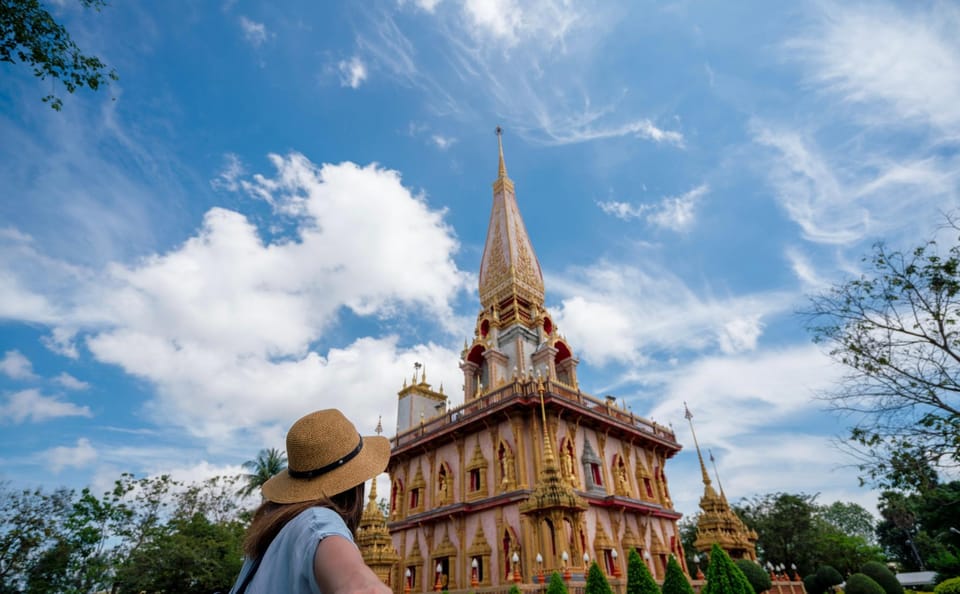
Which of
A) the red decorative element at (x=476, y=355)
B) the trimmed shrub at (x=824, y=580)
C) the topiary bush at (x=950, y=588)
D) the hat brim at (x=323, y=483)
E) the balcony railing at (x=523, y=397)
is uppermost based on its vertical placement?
the red decorative element at (x=476, y=355)

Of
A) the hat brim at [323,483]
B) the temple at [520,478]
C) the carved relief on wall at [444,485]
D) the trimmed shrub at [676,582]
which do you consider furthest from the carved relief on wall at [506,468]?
the hat brim at [323,483]

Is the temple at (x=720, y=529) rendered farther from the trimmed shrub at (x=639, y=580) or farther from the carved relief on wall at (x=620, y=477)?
the trimmed shrub at (x=639, y=580)

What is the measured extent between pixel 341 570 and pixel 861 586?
2945cm

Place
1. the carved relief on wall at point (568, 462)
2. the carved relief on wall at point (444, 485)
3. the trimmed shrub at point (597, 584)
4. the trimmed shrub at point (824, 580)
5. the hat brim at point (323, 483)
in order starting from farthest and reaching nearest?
the trimmed shrub at point (824, 580)
the carved relief on wall at point (444, 485)
the carved relief on wall at point (568, 462)
the trimmed shrub at point (597, 584)
the hat brim at point (323, 483)

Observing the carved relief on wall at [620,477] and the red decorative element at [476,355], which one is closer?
the carved relief on wall at [620,477]

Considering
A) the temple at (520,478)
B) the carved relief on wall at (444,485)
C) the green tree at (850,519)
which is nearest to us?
the temple at (520,478)

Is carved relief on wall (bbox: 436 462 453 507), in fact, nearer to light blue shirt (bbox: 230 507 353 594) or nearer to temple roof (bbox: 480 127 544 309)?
temple roof (bbox: 480 127 544 309)

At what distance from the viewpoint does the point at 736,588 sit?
1217 centimetres

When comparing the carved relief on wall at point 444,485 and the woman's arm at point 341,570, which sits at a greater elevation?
the carved relief on wall at point 444,485

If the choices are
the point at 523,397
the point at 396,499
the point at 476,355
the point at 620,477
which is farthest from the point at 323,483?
the point at 476,355

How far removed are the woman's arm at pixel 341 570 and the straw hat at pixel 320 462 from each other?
52 centimetres

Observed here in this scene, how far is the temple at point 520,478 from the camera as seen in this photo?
57.5 feet

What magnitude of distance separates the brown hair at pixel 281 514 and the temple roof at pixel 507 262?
87.8 ft

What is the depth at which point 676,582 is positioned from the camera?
13.0 meters
